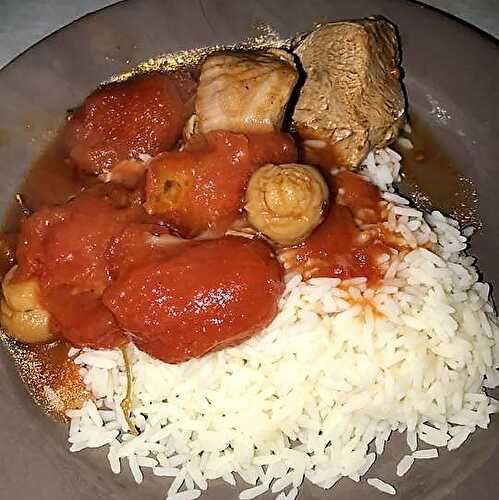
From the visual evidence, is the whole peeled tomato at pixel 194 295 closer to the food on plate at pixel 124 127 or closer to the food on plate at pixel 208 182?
the food on plate at pixel 208 182

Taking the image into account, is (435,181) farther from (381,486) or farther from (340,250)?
(381,486)

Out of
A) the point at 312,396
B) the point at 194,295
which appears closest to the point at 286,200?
the point at 194,295

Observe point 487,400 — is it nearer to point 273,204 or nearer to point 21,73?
point 273,204

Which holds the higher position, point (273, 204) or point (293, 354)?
point (273, 204)

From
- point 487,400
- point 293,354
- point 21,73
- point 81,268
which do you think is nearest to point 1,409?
point 81,268

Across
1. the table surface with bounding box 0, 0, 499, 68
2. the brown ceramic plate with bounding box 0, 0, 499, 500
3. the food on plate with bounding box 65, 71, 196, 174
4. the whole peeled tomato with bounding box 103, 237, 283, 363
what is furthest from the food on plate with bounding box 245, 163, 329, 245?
the table surface with bounding box 0, 0, 499, 68

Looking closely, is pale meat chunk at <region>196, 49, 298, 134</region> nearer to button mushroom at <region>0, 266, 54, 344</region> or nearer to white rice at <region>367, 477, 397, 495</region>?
button mushroom at <region>0, 266, 54, 344</region>
